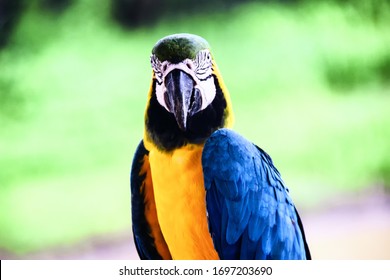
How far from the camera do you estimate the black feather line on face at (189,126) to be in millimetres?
1496

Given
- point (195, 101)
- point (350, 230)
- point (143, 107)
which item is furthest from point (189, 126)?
point (350, 230)

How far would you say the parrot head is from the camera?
1.46 meters

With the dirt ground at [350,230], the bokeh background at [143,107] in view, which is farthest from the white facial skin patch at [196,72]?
the dirt ground at [350,230]

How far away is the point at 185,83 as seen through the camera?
1.46 m

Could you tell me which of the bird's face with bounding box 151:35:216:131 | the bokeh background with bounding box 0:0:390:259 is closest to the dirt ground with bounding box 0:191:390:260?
the bokeh background with bounding box 0:0:390:259

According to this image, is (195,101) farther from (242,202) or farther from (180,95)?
(242,202)

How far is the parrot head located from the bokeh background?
0.32 feet

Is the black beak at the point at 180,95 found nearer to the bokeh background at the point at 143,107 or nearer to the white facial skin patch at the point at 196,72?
the white facial skin patch at the point at 196,72

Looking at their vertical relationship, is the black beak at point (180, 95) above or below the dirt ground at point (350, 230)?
above

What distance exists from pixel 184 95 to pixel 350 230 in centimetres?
67

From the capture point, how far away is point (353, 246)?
5.28 ft
